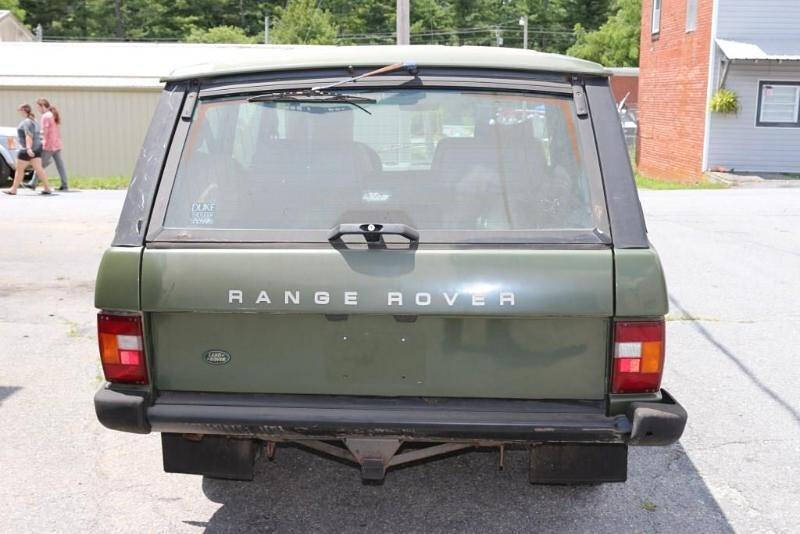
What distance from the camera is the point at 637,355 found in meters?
3.20

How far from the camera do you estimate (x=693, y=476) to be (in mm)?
4441

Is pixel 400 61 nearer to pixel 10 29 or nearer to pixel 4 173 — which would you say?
pixel 4 173

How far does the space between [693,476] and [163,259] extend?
282 cm

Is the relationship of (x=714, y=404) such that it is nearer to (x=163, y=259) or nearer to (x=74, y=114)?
(x=163, y=259)

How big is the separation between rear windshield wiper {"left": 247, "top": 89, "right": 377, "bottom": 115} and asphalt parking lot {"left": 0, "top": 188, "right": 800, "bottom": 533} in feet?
5.50

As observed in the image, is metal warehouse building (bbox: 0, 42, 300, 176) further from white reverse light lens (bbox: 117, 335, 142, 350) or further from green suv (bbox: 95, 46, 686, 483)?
white reverse light lens (bbox: 117, 335, 142, 350)

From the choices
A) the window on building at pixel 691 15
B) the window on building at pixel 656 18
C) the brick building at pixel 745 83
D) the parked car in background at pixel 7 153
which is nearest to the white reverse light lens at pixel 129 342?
the parked car in background at pixel 7 153

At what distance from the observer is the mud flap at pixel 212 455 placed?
142 inches

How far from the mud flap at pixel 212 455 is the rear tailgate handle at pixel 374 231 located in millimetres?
1009

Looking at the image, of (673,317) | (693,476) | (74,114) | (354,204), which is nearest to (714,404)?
(693,476)

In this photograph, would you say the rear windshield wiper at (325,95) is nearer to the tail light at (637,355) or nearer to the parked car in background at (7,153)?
the tail light at (637,355)

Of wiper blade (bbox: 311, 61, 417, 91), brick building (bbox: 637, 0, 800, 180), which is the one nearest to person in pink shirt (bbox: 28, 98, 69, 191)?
wiper blade (bbox: 311, 61, 417, 91)

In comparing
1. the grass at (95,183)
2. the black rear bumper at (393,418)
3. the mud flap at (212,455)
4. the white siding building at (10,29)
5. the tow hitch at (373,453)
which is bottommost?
the grass at (95,183)

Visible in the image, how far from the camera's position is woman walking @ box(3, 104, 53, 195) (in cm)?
1647
